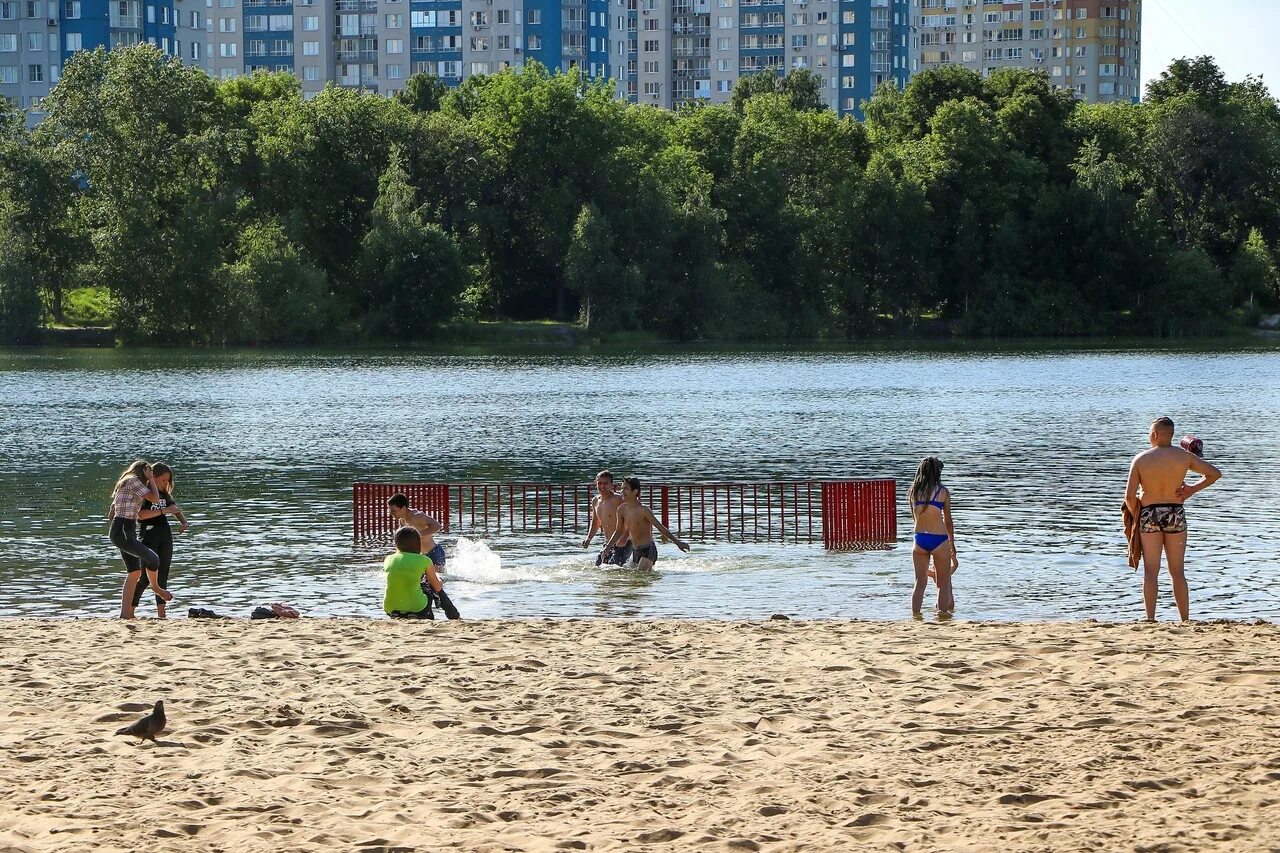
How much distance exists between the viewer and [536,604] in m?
21.6

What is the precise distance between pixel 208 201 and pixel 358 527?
304 feet

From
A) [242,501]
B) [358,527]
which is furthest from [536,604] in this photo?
[242,501]

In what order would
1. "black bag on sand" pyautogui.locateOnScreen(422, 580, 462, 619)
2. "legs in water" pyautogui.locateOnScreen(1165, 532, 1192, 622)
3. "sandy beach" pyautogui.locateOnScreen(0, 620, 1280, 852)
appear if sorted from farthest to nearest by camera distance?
1. "black bag on sand" pyautogui.locateOnScreen(422, 580, 462, 619)
2. "legs in water" pyautogui.locateOnScreen(1165, 532, 1192, 622)
3. "sandy beach" pyautogui.locateOnScreen(0, 620, 1280, 852)

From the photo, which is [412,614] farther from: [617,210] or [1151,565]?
[617,210]

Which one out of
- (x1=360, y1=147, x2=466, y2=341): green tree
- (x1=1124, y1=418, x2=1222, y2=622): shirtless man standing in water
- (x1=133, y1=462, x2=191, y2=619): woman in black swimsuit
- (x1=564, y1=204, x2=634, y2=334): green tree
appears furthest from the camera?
(x1=564, y1=204, x2=634, y2=334): green tree

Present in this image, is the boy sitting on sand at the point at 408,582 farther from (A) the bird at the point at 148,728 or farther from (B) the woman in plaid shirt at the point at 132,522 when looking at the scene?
(A) the bird at the point at 148,728

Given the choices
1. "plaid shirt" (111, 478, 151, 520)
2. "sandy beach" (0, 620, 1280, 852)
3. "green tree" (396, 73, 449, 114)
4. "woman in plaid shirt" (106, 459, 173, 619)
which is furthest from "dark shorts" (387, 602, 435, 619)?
"green tree" (396, 73, 449, 114)

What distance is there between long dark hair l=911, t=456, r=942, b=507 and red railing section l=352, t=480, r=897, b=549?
21.6ft

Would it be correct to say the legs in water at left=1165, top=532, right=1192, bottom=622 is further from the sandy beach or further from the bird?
the bird

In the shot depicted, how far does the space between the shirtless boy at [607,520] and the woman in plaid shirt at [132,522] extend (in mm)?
6857

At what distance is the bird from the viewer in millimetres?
11664

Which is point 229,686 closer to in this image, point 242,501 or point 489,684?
point 489,684

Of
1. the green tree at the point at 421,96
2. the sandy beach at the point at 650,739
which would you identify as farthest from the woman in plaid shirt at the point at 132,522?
the green tree at the point at 421,96

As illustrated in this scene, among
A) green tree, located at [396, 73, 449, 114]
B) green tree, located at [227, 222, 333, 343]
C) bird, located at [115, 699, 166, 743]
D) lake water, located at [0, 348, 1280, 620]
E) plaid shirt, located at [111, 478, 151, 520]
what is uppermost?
green tree, located at [396, 73, 449, 114]
